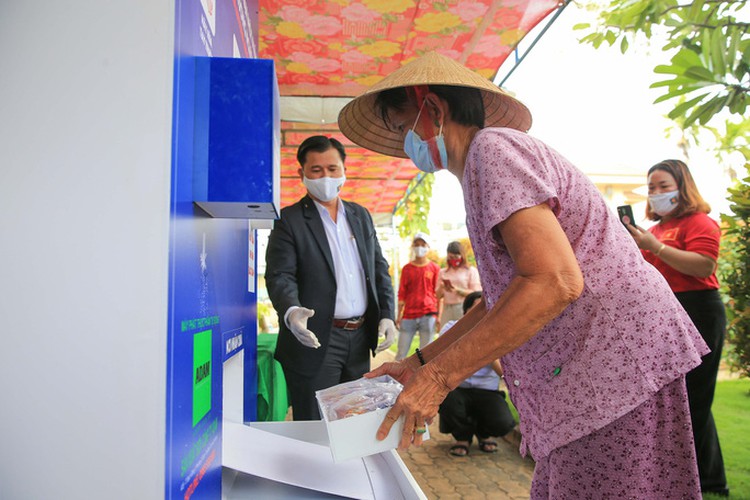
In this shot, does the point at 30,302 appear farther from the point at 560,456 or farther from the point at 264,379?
the point at 264,379

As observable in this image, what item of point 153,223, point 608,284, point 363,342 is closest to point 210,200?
point 153,223

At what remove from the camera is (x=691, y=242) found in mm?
2918

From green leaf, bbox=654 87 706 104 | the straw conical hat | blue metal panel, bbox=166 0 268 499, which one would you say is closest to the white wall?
blue metal panel, bbox=166 0 268 499

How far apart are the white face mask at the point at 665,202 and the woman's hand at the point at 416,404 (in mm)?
2633

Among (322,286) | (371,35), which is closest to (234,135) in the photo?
(322,286)

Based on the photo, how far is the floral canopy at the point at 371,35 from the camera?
3.53m

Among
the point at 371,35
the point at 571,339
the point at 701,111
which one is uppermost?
the point at 371,35

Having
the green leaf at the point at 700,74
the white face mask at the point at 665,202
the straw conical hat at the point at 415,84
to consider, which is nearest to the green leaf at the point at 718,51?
the green leaf at the point at 700,74

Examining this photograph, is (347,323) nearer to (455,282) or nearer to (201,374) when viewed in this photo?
(201,374)

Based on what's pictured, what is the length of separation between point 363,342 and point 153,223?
1870 mm

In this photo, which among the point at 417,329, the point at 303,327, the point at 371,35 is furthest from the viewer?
the point at 417,329

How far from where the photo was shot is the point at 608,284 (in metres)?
1.11

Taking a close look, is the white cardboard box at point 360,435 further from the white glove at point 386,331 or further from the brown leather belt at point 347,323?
the white glove at point 386,331

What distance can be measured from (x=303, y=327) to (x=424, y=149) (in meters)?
1.15
